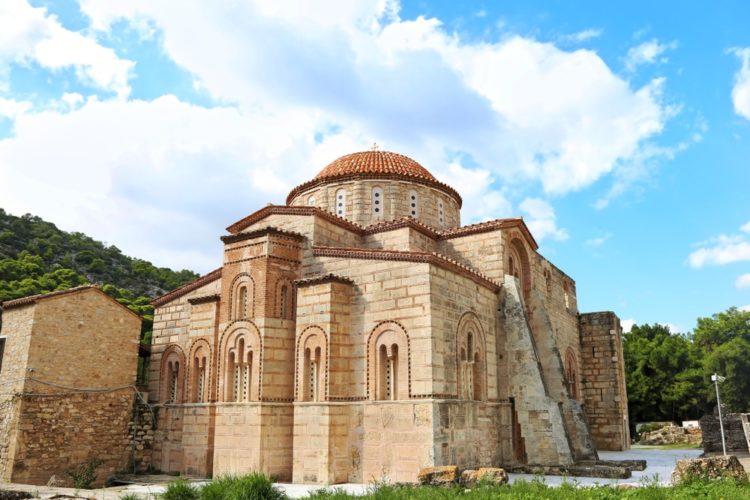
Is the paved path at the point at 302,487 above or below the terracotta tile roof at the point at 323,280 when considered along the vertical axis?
below

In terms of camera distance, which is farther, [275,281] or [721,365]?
[721,365]

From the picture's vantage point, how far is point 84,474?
43.3ft

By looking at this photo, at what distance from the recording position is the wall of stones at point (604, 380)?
19359 mm

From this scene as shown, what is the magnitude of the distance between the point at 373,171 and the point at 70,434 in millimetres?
10175

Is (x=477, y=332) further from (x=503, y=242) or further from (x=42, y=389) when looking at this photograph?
(x=42, y=389)

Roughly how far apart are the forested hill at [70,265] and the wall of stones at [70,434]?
43.3 ft

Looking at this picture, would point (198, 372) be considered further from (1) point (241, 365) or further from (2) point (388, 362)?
(2) point (388, 362)

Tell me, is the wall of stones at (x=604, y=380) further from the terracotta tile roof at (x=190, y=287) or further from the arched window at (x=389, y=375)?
the terracotta tile roof at (x=190, y=287)

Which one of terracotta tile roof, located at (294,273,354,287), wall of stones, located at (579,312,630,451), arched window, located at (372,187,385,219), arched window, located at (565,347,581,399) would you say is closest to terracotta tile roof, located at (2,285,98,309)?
terracotta tile roof, located at (294,273,354,287)

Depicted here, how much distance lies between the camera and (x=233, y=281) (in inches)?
524

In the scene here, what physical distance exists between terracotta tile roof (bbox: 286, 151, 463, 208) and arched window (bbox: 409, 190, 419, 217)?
40 cm

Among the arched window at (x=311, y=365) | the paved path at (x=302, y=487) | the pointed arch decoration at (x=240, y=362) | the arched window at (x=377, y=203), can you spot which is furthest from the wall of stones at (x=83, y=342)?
the arched window at (x=377, y=203)

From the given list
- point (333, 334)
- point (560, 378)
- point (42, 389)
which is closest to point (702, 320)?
point (560, 378)

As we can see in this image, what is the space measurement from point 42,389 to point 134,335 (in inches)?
103
